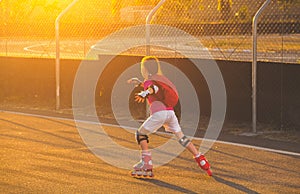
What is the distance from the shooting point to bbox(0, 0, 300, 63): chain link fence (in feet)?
47.3

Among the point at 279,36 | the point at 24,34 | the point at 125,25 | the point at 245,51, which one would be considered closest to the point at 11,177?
the point at 279,36

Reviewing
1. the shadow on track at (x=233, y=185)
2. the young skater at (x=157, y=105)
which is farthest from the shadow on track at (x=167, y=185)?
the shadow on track at (x=233, y=185)

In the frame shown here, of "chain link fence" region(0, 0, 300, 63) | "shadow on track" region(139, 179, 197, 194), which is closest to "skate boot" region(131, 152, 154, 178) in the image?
"shadow on track" region(139, 179, 197, 194)

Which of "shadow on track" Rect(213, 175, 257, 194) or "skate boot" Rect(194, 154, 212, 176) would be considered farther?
"skate boot" Rect(194, 154, 212, 176)

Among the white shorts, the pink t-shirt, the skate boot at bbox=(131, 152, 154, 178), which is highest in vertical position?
the pink t-shirt

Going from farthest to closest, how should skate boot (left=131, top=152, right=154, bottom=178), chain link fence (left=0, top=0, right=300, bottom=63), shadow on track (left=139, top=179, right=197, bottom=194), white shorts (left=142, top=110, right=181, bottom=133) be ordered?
chain link fence (left=0, top=0, right=300, bottom=63)
white shorts (left=142, top=110, right=181, bottom=133)
skate boot (left=131, top=152, right=154, bottom=178)
shadow on track (left=139, top=179, right=197, bottom=194)

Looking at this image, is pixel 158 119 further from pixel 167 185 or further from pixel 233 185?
pixel 233 185

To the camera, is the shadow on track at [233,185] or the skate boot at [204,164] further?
the skate boot at [204,164]

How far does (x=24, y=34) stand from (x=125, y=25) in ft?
13.6

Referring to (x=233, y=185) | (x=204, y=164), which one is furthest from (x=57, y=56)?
(x=233, y=185)

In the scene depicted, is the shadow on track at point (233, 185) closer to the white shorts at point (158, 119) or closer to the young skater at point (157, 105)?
the young skater at point (157, 105)

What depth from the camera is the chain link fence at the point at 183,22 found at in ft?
47.3

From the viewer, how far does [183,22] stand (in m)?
15.4

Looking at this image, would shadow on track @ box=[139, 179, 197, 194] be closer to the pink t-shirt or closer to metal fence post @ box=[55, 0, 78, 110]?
the pink t-shirt
